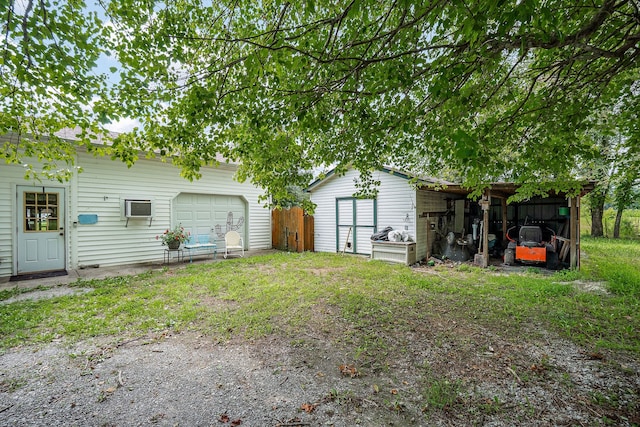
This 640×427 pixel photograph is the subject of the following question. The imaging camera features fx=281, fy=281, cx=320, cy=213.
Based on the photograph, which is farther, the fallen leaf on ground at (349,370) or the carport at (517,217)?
the carport at (517,217)

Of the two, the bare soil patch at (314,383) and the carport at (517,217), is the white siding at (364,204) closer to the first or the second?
the carport at (517,217)

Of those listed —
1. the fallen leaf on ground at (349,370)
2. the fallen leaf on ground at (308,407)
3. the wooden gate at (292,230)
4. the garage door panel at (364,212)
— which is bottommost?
the fallen leaf on ground at (349,370)

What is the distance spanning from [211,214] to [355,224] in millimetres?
4747

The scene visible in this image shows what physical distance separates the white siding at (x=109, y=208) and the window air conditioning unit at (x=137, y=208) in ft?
0.61

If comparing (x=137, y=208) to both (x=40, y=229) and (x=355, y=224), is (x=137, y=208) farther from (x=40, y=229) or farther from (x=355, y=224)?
(x=355, y=224)

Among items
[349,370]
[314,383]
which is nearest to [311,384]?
[314,383]

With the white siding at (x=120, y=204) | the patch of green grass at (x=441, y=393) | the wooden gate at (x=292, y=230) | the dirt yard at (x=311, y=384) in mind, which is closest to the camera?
the dirt yard at (x=311, y=384)

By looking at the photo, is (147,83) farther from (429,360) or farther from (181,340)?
(429,360)

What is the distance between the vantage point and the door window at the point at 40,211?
19.8ft

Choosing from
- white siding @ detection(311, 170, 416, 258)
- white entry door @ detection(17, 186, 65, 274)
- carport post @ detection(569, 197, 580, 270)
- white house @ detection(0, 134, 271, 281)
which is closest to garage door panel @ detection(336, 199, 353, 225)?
white siding @ detection(311, 170, 416, 258)

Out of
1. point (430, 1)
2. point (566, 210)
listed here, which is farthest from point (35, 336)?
point (566, 210)

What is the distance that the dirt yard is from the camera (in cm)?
198

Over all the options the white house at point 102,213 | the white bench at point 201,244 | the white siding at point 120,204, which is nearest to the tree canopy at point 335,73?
the white house at point 102,213

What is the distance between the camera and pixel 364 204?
Answer: 923 centimetres
